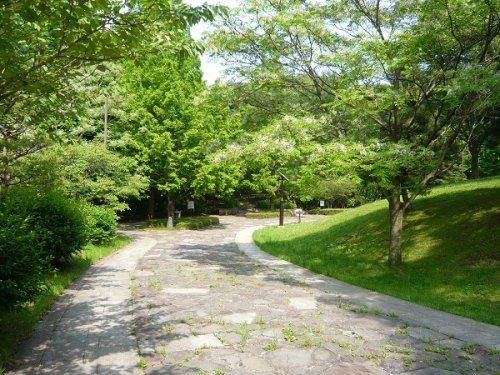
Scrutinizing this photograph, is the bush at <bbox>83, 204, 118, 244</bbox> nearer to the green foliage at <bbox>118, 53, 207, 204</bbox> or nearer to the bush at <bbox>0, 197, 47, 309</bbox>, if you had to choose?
the bush at <bbox>0, 197, 47, 309</bbox>

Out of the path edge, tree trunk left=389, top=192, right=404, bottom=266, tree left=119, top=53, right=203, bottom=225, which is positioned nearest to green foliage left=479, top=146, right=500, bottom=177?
tree left=119, top=53, right=203, bottom=225

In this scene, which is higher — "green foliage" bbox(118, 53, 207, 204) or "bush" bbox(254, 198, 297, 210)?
"green foliage" bbox(118, 53, 207, 204)

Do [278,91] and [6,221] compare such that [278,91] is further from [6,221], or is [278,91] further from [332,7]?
[6,221]

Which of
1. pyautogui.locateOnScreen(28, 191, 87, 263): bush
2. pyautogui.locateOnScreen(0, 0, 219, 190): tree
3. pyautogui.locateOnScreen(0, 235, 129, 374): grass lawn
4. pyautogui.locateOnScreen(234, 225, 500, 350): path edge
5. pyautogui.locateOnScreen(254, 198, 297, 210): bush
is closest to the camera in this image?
pyautogui.locateOnScreen(0, 0, 219, 190): tree

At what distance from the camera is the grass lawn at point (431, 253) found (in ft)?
27.1

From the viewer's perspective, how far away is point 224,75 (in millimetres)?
12922

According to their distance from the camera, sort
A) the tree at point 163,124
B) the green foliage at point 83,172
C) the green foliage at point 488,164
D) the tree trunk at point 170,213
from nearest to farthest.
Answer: the green foliage at point 83,172 → the tree at point 163,124 → the tree trunk at point 170,213 → the green foliage at point 488,164

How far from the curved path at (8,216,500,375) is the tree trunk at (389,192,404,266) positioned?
2.20m

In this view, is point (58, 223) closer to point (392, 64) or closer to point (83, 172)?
point (83, 172)

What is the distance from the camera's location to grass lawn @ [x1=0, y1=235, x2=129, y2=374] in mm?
5032

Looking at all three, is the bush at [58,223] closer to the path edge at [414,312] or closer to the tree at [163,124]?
the path edge at [414,312]

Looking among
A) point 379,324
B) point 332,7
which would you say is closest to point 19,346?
point 379,324

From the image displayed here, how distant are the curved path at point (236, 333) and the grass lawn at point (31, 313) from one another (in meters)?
0.18

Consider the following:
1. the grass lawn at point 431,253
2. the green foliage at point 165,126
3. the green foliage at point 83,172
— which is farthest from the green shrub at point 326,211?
the green foliage at point 83,172
